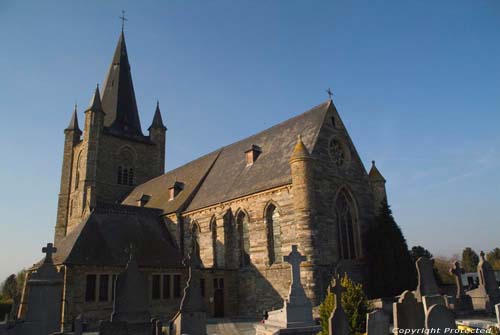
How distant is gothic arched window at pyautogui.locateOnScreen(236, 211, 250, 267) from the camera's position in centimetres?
2362

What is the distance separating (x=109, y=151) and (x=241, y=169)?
20.7 meters

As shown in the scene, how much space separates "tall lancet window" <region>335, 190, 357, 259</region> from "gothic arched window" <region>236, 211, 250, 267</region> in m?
5.37

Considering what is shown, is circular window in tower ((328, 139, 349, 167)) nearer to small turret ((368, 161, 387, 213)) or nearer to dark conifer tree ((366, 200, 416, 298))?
small turret ((368, 161, 387, 213))

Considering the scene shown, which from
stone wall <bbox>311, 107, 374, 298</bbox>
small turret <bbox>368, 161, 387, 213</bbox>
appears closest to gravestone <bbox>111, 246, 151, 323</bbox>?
stone wall <bbox>311, 107, 374, 298</bbox>

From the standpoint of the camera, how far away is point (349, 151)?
24.4m

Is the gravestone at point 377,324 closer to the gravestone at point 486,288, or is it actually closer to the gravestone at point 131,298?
the gravestone at point 131,298

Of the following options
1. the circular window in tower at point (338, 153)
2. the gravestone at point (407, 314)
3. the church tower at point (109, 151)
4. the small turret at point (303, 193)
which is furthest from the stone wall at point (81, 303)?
the church tower at point (109, 151)

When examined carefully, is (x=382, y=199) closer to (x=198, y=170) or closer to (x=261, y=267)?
(x=261, y=267)

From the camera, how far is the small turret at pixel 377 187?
2444 cm

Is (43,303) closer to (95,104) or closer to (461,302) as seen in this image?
(461,302)

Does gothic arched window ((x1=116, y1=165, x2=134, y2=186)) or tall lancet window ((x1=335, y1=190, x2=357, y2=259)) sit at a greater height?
gothic arched window ((x1=116, y1=165, x2=134, y2=186))

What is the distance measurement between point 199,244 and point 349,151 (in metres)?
11.5

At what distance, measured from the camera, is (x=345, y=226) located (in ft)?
73.9

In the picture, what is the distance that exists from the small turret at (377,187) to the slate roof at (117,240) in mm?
12641
